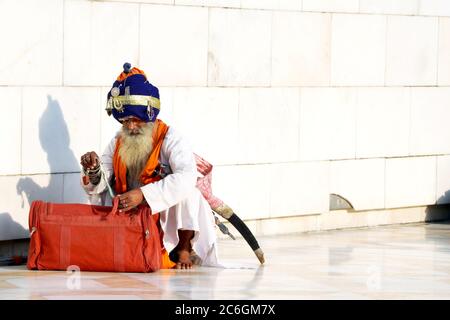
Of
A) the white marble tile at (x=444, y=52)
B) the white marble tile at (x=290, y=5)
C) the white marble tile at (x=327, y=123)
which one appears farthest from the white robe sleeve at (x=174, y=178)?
the white marble tile at (x=444, y=52)

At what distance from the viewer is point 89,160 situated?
8.88 meters

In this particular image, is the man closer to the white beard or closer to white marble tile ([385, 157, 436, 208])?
the white beard

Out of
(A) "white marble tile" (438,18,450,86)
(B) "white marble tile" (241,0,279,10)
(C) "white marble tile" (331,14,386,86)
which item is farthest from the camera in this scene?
(A) "white marble tile" (438,18,450,86)

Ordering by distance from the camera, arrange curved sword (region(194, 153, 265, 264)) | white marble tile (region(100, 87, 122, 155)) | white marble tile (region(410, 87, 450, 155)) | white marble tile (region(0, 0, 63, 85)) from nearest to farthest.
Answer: white marble tile (region(0, 0, 63, 85)) < curved sword (region(194, 153, 265, 264)) < white marble tile (region(100, 87, 122, 155)) < white marble tile (region(410, 87, 450, 155))

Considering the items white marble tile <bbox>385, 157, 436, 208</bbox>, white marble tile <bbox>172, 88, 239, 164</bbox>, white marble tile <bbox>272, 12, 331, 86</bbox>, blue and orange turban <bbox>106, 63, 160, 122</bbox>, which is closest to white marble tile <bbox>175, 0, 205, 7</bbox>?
white marble tile <bbox>172, 88, 239, 164</bbox>

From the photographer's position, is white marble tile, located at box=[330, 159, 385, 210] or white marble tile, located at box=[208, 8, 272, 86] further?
white marble tile, located at box=[330, 159, 385, 210]

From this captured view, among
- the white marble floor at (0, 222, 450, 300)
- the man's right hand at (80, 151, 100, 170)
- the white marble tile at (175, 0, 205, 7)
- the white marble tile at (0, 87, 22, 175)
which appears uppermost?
the white marble tile at (175, 0, 205, 7)

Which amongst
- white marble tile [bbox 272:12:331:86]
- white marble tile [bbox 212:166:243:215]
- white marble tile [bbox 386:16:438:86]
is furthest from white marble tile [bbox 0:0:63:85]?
white marble tile [bbox 386:16:438:86]

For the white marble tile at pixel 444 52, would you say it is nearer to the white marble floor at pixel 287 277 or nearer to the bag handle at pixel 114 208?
the white marble floor at pixel 287 277

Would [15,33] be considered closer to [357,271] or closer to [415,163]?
[357,271]

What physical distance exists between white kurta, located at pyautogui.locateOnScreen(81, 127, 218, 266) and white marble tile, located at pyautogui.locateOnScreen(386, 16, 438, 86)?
332cm

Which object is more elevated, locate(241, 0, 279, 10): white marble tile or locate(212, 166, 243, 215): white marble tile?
locate(241, 0, 279, 10): white marble tile

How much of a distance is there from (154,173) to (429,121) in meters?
4.02

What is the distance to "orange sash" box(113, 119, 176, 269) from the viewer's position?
9.05 metres
